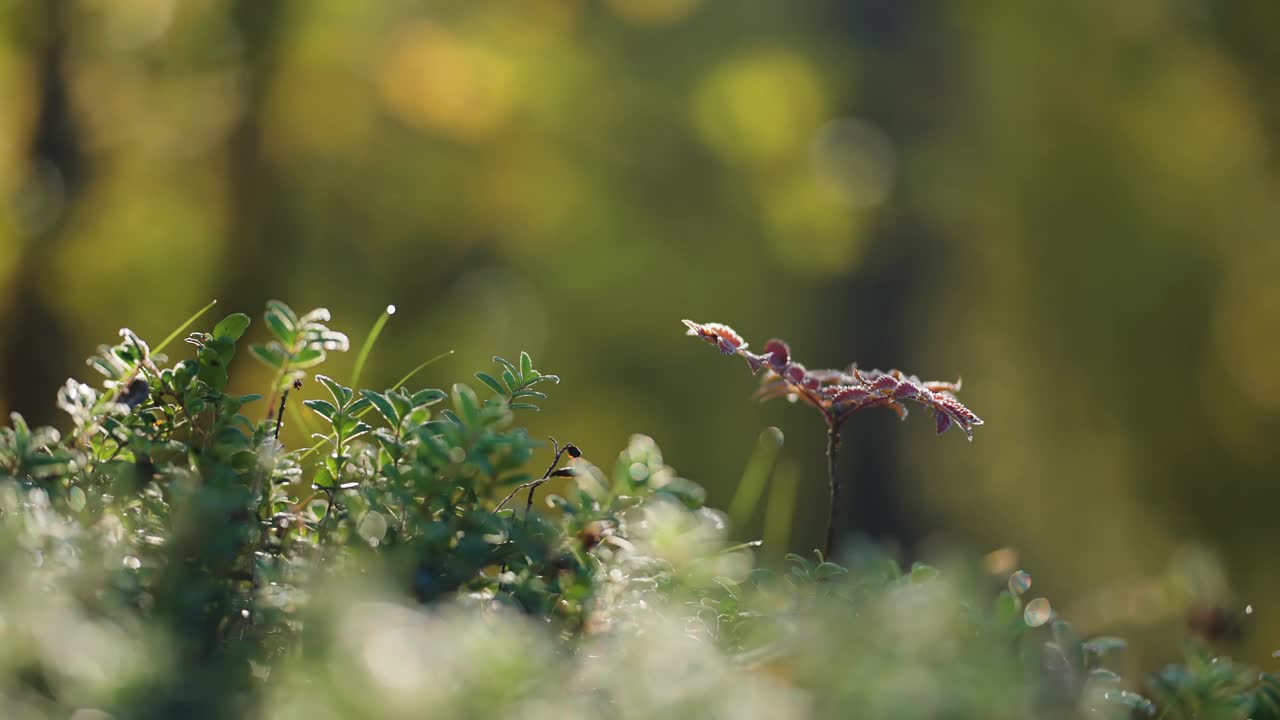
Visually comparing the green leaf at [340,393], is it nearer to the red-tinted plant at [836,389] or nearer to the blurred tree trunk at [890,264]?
the red-tinted plant at [836,389]

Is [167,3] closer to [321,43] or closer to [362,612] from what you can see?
[321,43]

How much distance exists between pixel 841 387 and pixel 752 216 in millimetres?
8383

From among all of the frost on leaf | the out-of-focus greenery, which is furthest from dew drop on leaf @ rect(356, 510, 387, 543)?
the frost on leaf

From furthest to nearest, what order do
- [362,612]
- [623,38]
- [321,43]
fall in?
[623,38]
[321,43]
[362,612]

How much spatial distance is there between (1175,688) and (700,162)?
29.4 feet

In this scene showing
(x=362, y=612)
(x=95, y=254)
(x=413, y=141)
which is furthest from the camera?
(x=413, y=141)

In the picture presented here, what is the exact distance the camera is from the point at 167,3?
Answer: 7.91 metres

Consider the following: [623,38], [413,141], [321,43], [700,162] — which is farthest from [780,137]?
[321,43]

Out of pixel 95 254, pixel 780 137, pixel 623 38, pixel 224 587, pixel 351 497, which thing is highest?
pixel 623 38

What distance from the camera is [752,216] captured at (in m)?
9.59

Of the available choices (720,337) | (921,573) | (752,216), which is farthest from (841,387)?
(752,216)

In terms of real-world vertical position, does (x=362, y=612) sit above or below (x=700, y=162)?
below

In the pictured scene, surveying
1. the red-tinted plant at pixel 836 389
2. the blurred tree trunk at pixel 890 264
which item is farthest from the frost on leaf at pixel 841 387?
the blurred tree trunk at pixel 890 264

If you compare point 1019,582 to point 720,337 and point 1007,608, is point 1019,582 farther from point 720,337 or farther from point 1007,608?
point 720,337
